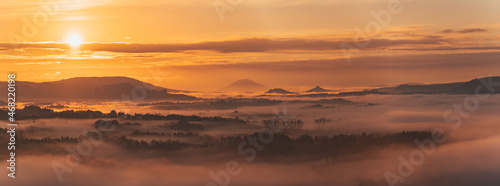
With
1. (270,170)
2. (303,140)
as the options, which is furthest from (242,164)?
(303,140)

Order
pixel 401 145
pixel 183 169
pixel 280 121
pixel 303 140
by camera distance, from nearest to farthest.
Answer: pixel 183 169 < pixel 401 145 < pixel 303 140 < pixel 280 121

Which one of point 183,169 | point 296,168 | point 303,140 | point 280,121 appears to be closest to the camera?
point 183,169

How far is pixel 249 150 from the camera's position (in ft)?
308

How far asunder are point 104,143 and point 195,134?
1516 centimetres

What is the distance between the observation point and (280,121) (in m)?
99.9

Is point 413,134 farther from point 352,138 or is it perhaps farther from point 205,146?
point 205,146

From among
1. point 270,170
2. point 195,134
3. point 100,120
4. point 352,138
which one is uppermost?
point 100,120

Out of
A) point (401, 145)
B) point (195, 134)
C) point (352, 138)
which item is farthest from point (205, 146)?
point (401, 145)

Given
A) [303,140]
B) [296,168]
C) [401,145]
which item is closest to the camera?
[296,168]

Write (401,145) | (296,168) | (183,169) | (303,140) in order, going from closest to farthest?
(183,169) < (296,168) < (401,145) < (303,140)

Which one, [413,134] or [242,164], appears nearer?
[242,164]

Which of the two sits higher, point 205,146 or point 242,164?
point 205,146

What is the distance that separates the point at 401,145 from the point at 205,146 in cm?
3072

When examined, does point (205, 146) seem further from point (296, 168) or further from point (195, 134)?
point (296, 168)
